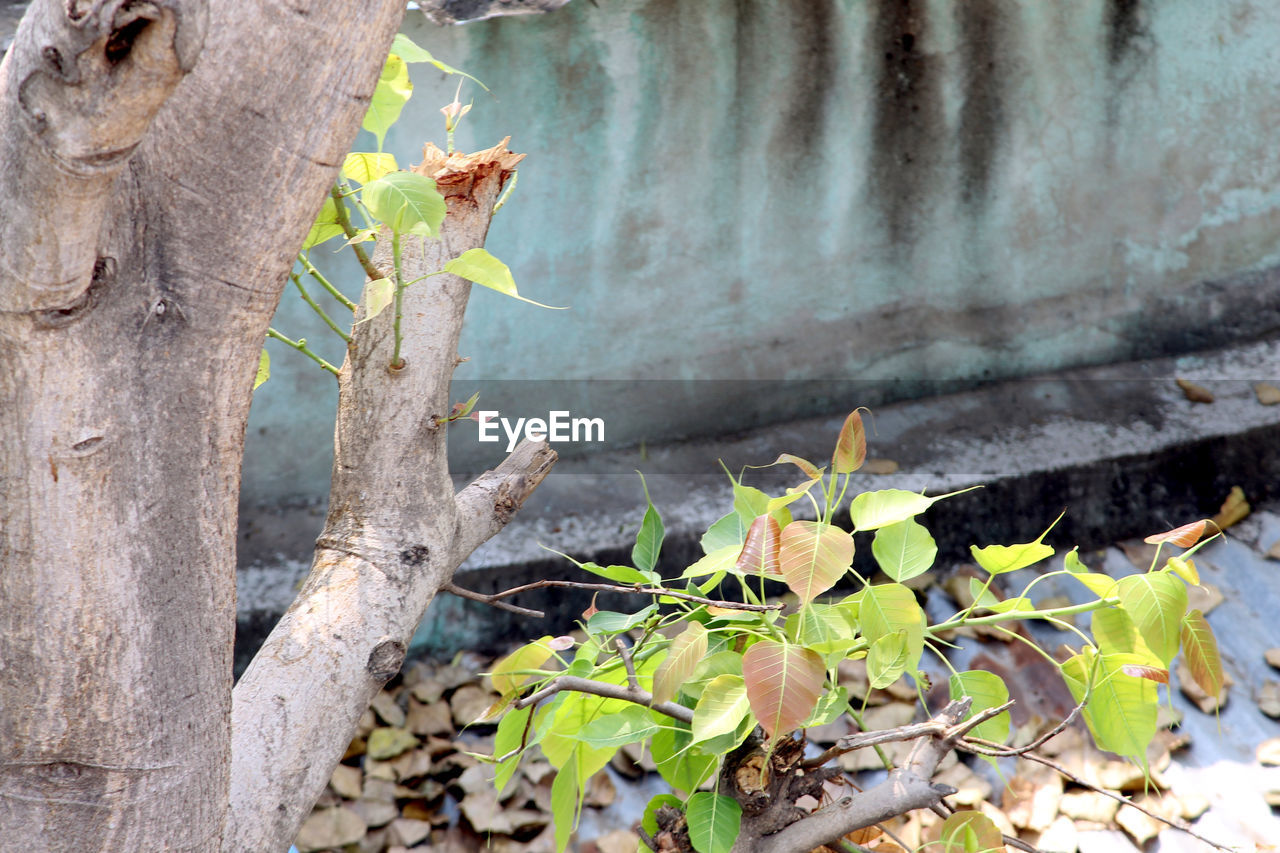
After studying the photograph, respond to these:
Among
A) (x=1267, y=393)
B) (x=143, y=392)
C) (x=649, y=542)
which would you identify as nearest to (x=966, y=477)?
(x=1267, y=393)

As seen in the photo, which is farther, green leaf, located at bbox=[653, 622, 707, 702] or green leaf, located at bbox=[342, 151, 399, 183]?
green leaf, located at bbox=[342, 151, 399, 183]

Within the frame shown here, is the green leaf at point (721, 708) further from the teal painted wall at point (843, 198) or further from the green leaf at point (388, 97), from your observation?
the teal painted wall at point (843, 198)

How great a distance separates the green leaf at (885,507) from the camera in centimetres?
62

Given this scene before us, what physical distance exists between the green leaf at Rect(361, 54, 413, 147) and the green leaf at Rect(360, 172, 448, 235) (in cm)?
17

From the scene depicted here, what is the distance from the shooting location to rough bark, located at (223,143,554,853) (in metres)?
0.66

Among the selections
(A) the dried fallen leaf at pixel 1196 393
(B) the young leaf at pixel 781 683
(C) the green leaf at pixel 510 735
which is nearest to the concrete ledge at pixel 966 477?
(A) the dried fallen leaf at pixel 1196 393

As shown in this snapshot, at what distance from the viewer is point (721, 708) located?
0.60m

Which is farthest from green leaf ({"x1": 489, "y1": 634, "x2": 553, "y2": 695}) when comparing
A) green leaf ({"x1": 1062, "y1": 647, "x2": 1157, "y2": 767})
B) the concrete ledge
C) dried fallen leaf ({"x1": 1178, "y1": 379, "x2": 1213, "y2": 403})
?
dried fallen leaf ({"x1": 1178, "y1": 379, "x2": 1213, "y2": 403})

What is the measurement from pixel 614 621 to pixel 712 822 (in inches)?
6.0

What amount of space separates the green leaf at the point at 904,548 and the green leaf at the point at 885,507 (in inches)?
1.2

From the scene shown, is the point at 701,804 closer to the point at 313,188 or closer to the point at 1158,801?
the point at 313,188

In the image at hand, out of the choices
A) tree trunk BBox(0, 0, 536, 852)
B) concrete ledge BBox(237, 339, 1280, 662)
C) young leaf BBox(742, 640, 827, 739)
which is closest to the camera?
tree trunk BBox(0, 0, 536, 852)

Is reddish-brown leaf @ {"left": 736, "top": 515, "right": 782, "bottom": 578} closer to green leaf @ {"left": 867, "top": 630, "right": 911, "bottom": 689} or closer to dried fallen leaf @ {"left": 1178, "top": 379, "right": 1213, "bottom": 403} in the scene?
green leaf @ {"left": 867, "top": 630, "right": 911, "bottom": 689}

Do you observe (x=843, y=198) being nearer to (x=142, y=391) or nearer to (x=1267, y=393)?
(x=1267, y=393)
